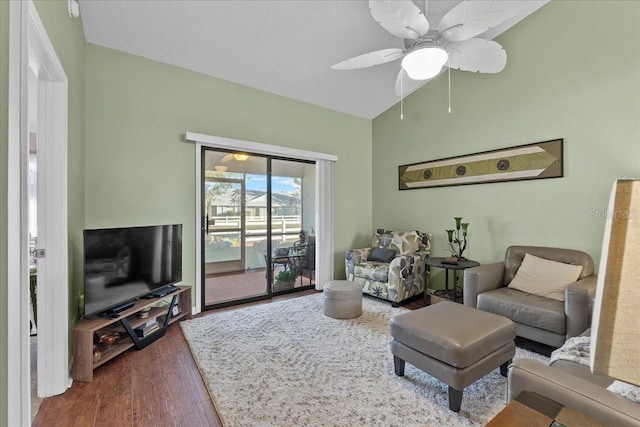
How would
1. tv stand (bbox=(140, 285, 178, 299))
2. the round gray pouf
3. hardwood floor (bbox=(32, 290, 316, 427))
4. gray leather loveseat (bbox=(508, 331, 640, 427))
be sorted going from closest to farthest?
gray leather loveseat (bbox=(508, 331, 640, 427)), hardwood floor (bbox=(32, 290, 316, 427)), tv stand (bbox=(140, 285, 178, 299)), the round gray pouf

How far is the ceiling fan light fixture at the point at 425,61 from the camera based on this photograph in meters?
2.01

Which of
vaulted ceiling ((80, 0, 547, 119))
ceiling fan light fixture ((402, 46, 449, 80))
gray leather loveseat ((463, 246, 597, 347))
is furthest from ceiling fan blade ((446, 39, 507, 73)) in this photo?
gray leather loveseat ((463, 246, 597, 347))

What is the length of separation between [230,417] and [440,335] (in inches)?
53.3

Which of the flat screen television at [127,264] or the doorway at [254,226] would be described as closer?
the flat screen television at [127,264]

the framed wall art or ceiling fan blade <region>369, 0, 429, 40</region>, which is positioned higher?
ceiling fan blade <region>369, 0, 429, 40</region>

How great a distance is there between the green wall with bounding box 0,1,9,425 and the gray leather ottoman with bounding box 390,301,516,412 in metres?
1.92

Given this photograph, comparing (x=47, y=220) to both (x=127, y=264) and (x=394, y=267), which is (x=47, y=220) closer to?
(x=127, y=264)

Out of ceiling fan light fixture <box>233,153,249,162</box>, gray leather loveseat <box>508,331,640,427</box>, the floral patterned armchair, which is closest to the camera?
gray leather loveseat <box>508,331,640,427</box>

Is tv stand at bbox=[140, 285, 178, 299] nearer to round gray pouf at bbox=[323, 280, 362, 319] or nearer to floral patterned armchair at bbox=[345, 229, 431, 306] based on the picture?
round gray pouf at bbox=[323, 280, 362, 319]

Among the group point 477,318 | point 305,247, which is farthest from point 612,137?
point 305,247

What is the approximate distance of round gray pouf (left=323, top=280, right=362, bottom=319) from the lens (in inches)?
126

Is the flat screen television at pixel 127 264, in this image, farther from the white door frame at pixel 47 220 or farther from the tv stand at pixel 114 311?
the white door frame at pixel 47 220

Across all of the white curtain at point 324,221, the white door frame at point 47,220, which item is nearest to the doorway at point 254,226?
the white curtain at point 324,221

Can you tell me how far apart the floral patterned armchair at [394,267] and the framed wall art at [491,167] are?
0.80 metres
